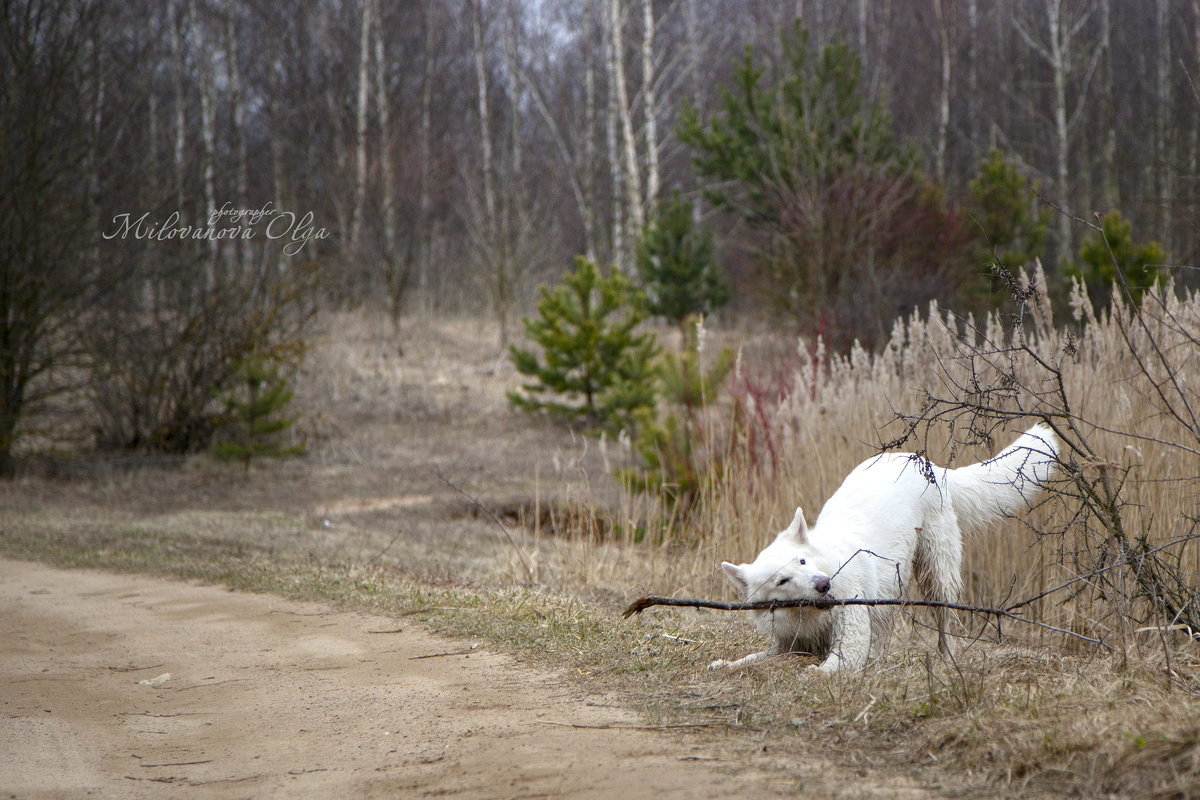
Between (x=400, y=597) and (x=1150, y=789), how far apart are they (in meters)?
4.41

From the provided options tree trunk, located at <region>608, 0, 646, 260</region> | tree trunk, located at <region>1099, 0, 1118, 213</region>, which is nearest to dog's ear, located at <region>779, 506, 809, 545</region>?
tree trunk, located at <region>608, 0, 646, 260</region>

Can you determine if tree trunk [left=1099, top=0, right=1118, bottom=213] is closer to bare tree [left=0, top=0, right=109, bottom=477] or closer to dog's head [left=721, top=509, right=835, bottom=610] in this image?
bare tree [left=0, top=0, right=109, bottom=477]

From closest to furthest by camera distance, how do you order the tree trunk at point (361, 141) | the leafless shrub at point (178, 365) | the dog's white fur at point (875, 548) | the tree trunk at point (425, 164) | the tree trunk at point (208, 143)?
the dog's white fur at point (875, 548) → the leafless shrub at point (178, 365) → the tree trunk at point (208, 143) → the tree trunk at point (361, 141) → the tree trunk at point (425, 164)

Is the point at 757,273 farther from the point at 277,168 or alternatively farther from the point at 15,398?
the point at 15,398

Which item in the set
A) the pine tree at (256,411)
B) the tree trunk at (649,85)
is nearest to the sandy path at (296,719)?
the pine tree at (256,411)

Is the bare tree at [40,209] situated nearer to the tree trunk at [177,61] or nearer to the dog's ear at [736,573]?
the tree trunk at [177,61]

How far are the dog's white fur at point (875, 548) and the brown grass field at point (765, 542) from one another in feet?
0.63

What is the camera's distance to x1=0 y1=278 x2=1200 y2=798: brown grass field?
3018mm

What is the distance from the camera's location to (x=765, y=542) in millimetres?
6496

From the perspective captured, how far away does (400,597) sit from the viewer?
6051 millimetres

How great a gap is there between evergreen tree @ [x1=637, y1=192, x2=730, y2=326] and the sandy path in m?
15.9

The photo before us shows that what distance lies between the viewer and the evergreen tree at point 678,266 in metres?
20.8

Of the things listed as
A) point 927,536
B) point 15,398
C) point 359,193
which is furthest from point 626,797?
point 359,193

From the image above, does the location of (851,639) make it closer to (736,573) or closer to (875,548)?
(875,548)
